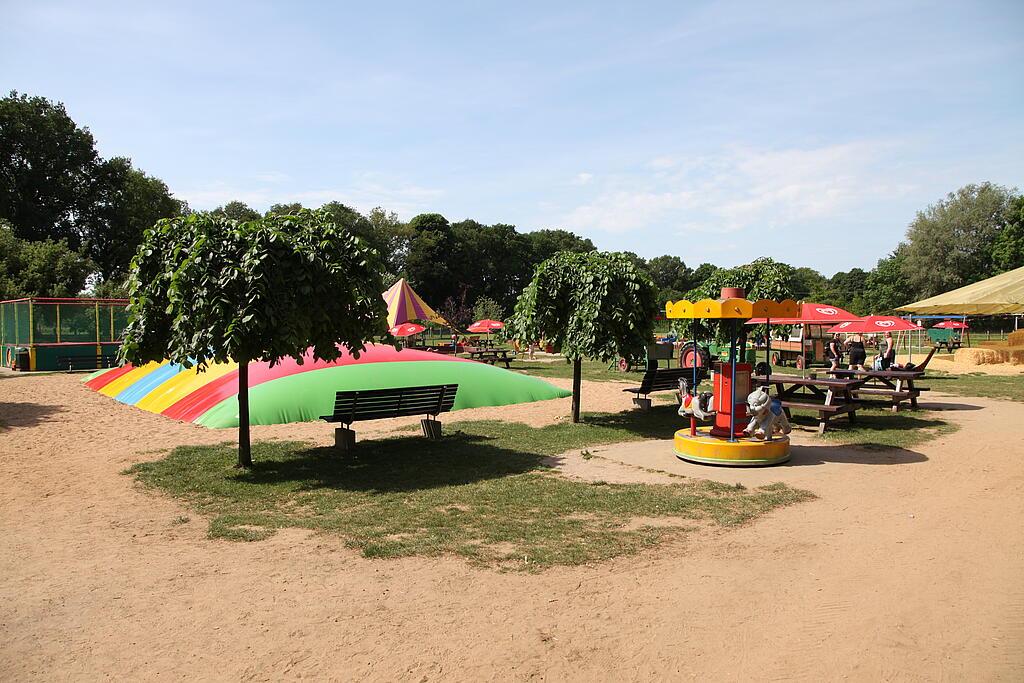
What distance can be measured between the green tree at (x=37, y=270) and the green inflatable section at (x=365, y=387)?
27.9m

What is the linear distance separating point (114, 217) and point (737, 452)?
5269 cm

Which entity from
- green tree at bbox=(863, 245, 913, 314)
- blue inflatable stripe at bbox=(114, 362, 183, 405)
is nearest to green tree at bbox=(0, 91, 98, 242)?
blue inflatable stripe at bbox=(114, 362, 183, 405)

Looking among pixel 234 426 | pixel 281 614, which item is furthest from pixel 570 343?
pixel 281 614

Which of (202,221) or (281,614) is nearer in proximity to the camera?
(281,614)

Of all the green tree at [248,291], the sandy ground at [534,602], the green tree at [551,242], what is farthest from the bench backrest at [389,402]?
the green tree at [551,242]

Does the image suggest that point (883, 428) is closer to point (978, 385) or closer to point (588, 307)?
point (588, 307)

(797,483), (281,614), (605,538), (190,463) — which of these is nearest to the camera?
(281,614)

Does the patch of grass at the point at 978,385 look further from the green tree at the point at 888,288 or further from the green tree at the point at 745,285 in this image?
the green tree at the point at 888,288

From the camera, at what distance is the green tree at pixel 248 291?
26.6ft

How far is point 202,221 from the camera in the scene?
342 inches

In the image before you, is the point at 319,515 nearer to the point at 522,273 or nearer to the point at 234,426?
the point at 234,426

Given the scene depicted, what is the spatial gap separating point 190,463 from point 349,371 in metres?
5.78

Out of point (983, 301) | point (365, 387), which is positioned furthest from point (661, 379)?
point (983, 301)

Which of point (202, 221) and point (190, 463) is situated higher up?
point (202, 221)
